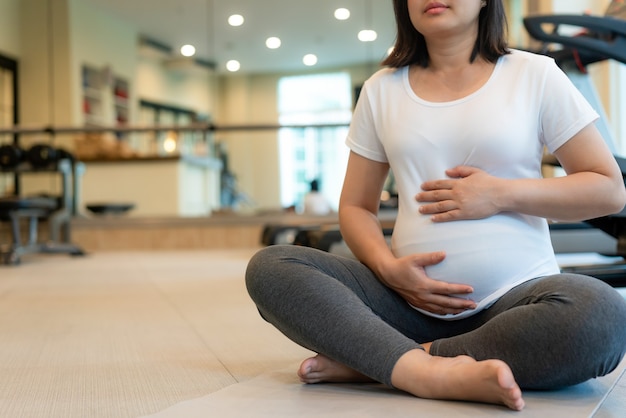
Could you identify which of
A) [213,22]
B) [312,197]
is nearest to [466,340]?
[312,197]

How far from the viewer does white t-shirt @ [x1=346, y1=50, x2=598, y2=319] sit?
1113 millimetres

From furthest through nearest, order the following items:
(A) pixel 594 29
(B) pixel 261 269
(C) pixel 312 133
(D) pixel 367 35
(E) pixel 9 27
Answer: (D) pixel 367 35 → (E) pixel 9 27 → (C) pixel 312 133 → (A) pixel 594 29 → (B) pixel 261 269

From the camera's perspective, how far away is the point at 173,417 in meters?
0.93

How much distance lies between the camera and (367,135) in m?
1.29

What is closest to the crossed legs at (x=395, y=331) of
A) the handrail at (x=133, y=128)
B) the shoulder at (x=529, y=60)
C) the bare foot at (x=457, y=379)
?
the bare foot at (x=457, y=379)

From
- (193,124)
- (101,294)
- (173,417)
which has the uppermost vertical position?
(193,124)

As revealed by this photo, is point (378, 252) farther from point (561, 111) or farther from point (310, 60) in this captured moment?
point (310, 60)

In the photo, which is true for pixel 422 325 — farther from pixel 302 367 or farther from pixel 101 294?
pixel 101 294

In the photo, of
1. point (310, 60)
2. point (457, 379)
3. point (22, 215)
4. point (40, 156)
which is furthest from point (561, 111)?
point (310, 60)

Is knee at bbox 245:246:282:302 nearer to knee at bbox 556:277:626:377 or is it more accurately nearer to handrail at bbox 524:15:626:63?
knee at bbox 556:277:626:377

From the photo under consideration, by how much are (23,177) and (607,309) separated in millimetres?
6119

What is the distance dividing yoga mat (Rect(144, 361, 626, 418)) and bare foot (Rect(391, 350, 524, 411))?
0.05 feet

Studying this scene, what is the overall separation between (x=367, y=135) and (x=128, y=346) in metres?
0.72

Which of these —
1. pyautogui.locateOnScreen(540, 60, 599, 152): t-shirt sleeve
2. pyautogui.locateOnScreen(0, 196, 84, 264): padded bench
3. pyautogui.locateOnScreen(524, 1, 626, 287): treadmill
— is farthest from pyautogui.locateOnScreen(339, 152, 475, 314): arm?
pyautogui.locateOnScreen(0, 196, 84, 264): padded bench
